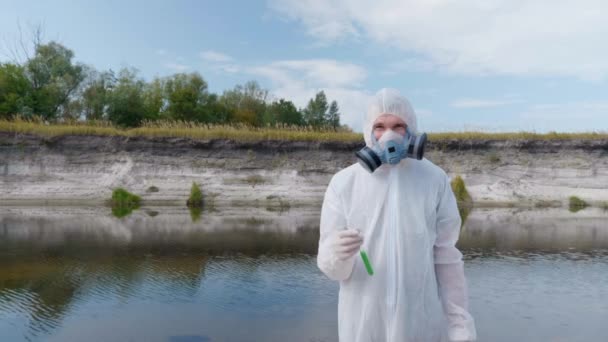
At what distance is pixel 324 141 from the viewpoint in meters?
25.4

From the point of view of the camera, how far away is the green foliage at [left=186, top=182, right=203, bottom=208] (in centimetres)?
2203

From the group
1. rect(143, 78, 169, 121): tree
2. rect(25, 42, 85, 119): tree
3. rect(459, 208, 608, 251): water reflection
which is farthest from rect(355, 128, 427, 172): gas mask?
rect(143, 78, 169, 121): tree

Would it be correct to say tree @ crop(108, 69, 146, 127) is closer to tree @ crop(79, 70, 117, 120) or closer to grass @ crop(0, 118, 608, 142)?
tree @ crop(79, 70, 117, 120)

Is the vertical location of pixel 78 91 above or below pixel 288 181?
above

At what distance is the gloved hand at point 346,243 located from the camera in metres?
2.10

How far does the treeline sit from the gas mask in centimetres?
2807

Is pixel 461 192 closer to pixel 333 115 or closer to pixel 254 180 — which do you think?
pixel 254 180

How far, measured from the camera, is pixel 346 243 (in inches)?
82.7

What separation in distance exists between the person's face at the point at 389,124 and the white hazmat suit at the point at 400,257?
163 millimetres

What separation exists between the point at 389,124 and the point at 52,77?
4394 cm

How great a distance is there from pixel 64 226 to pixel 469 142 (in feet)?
64.2

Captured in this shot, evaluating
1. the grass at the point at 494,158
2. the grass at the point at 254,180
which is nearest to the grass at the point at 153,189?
the grass at the point at 254,180

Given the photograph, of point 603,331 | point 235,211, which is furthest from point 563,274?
point 235,211

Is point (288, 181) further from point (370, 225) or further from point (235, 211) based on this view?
point (370, 225)
